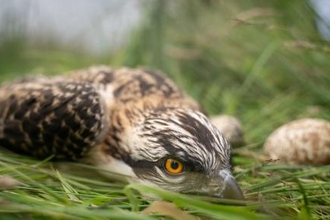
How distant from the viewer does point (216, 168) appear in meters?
3.63

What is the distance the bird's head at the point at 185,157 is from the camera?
11.9 ft

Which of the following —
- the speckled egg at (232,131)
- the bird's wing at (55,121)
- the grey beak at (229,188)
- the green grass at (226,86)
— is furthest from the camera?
the speckled egg at (232,131)

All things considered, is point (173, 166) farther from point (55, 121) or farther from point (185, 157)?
point (55, 121)

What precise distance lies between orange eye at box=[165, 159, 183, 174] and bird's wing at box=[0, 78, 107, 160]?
0.59 meters

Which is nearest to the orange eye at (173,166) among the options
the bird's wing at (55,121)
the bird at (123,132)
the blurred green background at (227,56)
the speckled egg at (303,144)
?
the bird at (123,132)

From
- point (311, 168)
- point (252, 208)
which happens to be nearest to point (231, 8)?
point (311, 168)

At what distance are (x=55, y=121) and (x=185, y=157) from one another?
2.81 ft

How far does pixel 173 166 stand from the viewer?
147 inches

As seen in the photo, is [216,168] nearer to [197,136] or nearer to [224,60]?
[197,136]

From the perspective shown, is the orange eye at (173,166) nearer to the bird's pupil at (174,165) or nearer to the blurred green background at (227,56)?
the bird's pupil at (174,165)

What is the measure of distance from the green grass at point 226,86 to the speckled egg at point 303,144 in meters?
0.16

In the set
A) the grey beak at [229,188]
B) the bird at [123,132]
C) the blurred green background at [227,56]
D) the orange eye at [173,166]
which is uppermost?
the blurred green background at [227,56]

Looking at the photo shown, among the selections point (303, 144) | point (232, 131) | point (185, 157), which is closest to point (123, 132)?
point (185, 157)

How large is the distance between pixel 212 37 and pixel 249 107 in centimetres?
117
